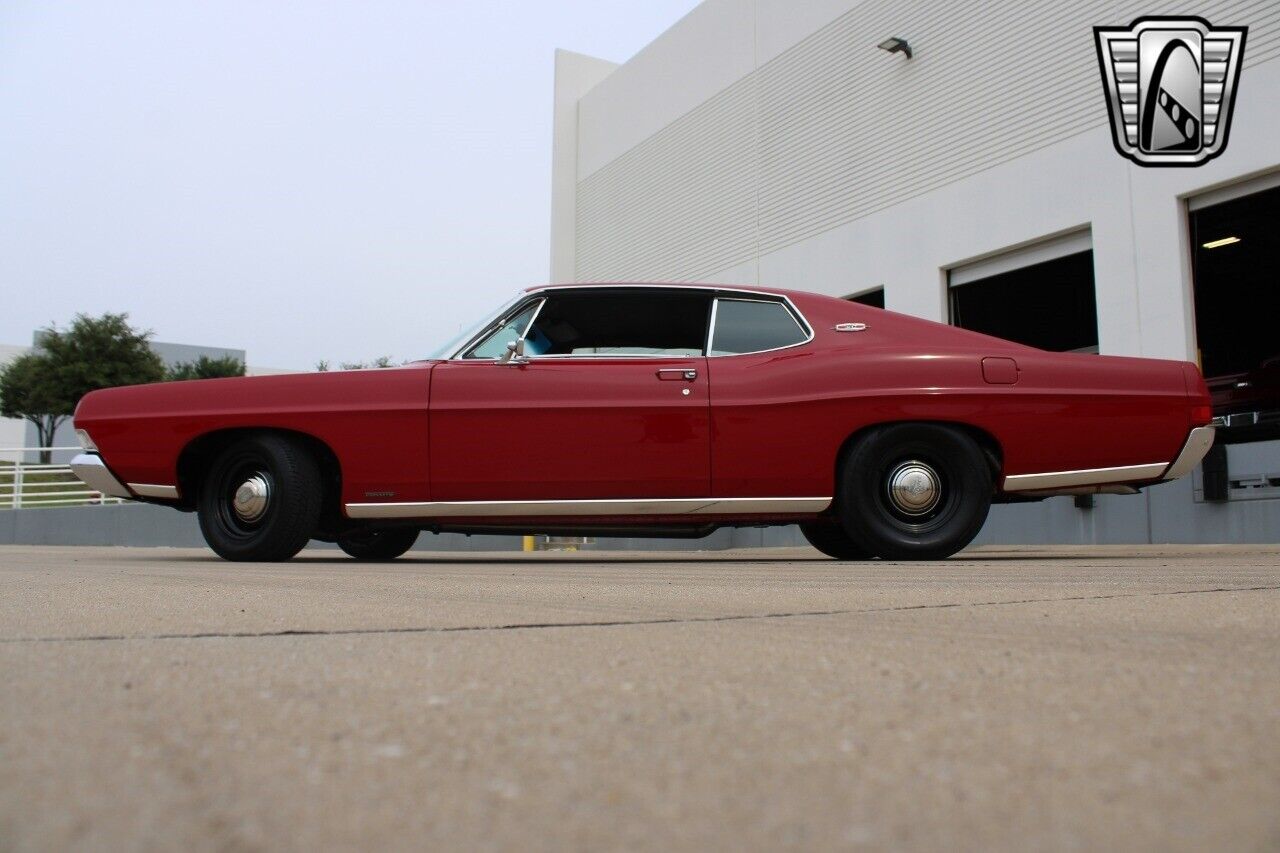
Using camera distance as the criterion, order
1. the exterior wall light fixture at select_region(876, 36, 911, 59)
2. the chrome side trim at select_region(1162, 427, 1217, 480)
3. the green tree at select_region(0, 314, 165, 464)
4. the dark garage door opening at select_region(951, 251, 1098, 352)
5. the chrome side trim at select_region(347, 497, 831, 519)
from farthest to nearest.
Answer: the green tree at select_region(0, 314, 165, 464) → the exterior wall light fixture at select_region(876, 36, 911, 59) → the dark garage door opening at select_region(951, 251, 1098, 352) → the chrome side trim at select_region(347, 497, 831, 519) → the chrome side trim at select_region(1162, 427, 1217, 480)

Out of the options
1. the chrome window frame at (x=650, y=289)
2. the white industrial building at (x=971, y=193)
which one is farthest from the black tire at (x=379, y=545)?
the white industrial building at (x=971, y=193)

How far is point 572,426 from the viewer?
15.1 ft

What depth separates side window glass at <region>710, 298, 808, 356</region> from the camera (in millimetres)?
4781

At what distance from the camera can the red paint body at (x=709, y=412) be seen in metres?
4.43

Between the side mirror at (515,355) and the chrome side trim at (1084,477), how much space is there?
224cm

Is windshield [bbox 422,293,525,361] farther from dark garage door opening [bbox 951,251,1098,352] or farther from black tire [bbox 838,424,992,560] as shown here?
dark garage door opening [bbox 951,251,1098,352]

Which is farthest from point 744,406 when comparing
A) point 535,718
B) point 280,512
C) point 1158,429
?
point 535,718

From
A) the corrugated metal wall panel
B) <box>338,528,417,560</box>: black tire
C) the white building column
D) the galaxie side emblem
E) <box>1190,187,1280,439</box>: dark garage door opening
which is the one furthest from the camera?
the white building column

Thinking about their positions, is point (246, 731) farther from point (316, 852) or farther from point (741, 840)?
point (741, 840)

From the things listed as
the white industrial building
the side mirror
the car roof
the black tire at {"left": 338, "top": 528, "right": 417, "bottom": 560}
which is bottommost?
the black tire at {"left": 338, "top": 528, "right": 417, "bottom": 560}

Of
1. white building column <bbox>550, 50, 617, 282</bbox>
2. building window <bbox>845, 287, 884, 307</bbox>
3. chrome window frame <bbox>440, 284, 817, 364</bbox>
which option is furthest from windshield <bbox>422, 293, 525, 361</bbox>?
white building column <bbox>550, 50, 617, 282</bbox>

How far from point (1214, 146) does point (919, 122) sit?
4233 mm

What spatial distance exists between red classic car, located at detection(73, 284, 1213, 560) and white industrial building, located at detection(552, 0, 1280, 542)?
5.36m

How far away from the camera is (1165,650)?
1557mm
